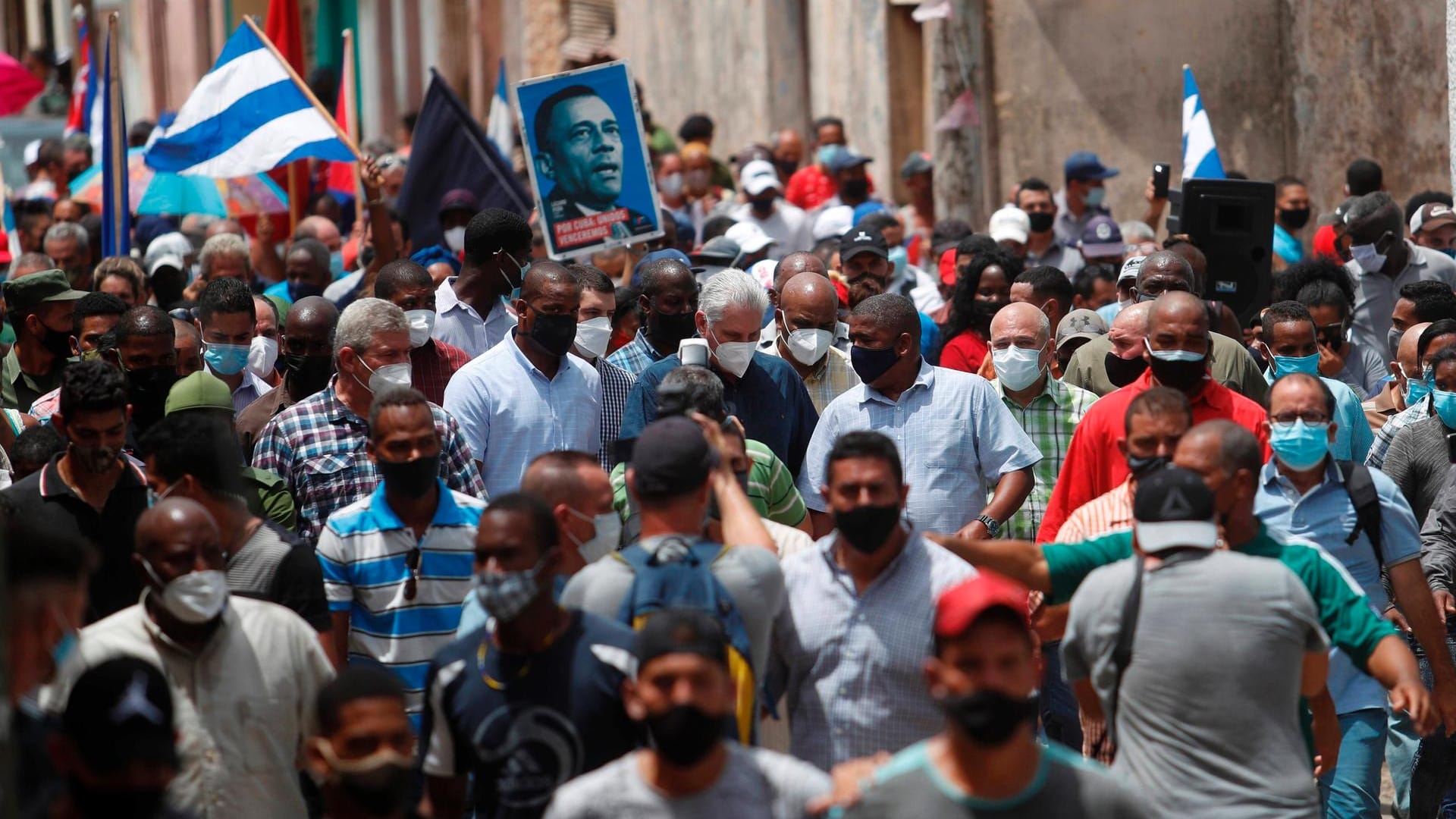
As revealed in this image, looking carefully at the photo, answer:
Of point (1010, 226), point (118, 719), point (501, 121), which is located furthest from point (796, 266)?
point (501, 121)

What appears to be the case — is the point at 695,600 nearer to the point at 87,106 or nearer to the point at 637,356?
the point at 637,356

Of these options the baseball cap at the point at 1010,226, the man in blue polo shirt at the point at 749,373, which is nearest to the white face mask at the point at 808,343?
the man in blue polo shirt at the point at 749,373

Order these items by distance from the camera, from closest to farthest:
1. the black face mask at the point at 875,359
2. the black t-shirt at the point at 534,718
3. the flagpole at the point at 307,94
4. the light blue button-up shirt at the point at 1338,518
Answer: the black t-shirt at the point at 534,718 < the light blue button-up shirt at the point at 1338,518 < the black face mask at the point at 875,359 < the flagpole at the point at 307,94

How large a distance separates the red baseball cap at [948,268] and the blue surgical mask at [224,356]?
177 inches

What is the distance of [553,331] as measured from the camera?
25.7 feet

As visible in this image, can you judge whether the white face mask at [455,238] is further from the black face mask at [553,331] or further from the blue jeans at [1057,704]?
the blue jeans at [1057,704]

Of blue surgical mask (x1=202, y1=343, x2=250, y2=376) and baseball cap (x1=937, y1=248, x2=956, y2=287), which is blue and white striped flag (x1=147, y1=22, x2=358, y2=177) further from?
baseball cap (x1=937, y1=248, x2=956, y2=287)

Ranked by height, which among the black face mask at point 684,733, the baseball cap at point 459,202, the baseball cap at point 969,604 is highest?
the baseball cap at point 459,202

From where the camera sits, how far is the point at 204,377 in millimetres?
7367

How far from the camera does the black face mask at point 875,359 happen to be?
771 cm

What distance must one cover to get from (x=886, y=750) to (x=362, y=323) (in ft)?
9.62

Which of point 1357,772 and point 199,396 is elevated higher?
point 199,396

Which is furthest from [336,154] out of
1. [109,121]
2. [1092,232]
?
[1092,232]

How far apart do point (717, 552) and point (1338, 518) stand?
2295 mm
